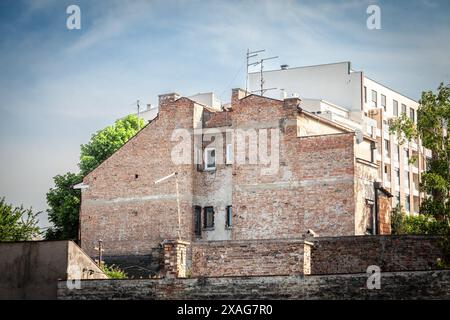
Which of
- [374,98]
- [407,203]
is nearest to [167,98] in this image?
[374,98]

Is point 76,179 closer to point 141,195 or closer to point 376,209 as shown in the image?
point 141,195

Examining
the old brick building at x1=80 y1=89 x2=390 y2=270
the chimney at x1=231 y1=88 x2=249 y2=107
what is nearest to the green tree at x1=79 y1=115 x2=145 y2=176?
the old brick building at x1=80 y1=89 x2=390 y2=270

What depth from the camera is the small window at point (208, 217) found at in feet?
133

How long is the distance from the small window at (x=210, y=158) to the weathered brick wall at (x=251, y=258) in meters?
12.4

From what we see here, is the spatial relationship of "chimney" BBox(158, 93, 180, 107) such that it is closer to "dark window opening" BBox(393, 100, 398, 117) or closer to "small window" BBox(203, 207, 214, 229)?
"small window" BBox(203, 207, 214, 229)

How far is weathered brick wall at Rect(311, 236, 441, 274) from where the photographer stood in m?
27.3

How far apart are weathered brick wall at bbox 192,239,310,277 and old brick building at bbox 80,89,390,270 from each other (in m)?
8.29

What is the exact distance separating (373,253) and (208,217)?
14341 millimetres

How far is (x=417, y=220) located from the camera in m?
36.0

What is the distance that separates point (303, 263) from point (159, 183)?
16.1 m

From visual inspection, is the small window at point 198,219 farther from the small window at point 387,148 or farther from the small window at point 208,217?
the small window at point 387,148

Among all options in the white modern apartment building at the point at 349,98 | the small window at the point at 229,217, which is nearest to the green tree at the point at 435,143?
the small window at the point at 229,217

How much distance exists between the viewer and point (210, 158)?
4119cm
